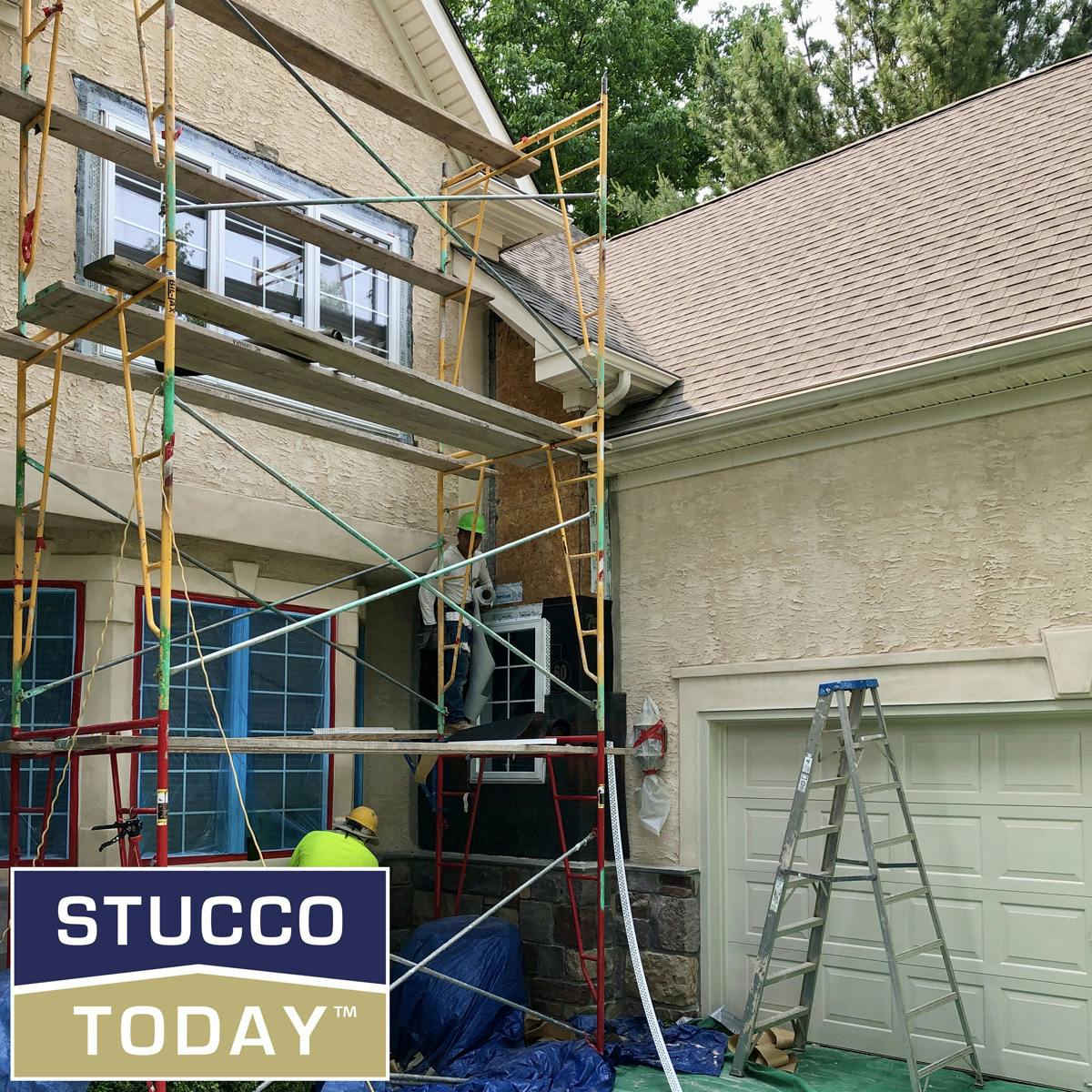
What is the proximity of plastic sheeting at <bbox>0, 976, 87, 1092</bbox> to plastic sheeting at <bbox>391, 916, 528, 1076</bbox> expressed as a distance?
2414 millimetres

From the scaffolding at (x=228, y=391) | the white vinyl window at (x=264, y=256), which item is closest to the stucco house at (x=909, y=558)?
the scaffolding at (x=228, y=391)

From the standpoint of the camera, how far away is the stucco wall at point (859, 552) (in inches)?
274

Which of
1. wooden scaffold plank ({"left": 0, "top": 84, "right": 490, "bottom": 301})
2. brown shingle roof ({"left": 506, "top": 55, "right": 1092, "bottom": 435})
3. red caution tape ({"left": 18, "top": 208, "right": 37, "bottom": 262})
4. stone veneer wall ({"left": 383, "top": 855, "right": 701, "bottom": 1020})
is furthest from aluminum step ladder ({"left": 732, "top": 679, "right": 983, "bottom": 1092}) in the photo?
red caution tape ({"left": 18, "top": 208, "right": 37, "bottom": 262})

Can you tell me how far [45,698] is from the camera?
7555 millimetres

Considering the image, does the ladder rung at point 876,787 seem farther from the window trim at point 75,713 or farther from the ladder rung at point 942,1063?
the window trim at point 75,713

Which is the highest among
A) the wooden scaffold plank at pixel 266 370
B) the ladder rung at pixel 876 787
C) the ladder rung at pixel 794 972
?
the wooden scaffold plank at pixel 266 370

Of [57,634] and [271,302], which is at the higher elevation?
[271,302]

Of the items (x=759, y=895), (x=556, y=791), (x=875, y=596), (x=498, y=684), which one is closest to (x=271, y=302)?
(x=498, y=684)

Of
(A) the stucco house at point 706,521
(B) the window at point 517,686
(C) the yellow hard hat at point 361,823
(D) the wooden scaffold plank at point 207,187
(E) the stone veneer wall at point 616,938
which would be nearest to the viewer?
(D) the wooden scaffold plank at point 207,187

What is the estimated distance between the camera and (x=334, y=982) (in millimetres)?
5246

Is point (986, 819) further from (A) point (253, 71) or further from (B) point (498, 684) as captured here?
(A) point (253, 71)

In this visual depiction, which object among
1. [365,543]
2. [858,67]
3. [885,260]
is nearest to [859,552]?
[885,260]

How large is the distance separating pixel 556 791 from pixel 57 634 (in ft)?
11.4

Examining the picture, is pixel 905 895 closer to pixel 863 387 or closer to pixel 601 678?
pixel 601 678
